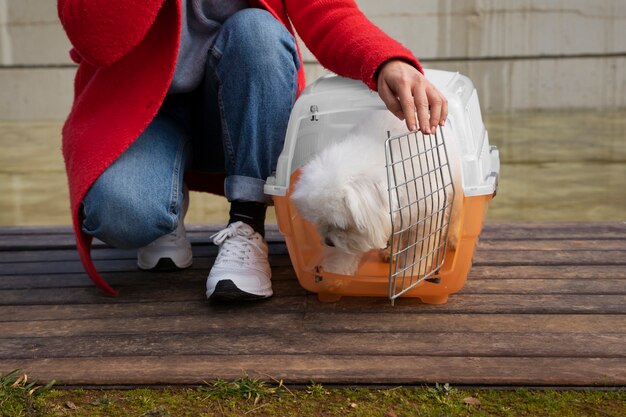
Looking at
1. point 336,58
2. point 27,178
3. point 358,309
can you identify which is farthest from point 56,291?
point 27,178

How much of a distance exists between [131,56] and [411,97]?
60cm

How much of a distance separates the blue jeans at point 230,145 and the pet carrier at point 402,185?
11cm

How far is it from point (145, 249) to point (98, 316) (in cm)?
29

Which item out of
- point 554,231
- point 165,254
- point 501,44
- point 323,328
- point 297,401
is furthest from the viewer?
point 501,44

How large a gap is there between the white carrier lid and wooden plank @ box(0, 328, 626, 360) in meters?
0.25

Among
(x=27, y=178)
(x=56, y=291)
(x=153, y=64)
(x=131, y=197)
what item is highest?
(x=153, y=64)

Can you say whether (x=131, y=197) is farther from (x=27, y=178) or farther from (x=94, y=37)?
(x=27, y=178)

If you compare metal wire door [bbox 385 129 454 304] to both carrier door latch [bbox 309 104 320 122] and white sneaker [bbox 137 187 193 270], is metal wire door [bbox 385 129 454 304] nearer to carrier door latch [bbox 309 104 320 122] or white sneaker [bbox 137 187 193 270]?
carrier door latch [bbox 309 104 320 122]

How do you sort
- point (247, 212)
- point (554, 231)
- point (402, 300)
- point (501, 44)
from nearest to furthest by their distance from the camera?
point (402, 300) < point (247, 212) < point (554, 231) < point (501, 44)

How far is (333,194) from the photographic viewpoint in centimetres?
121

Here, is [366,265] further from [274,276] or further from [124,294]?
[124,294]

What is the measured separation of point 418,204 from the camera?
50.4 inches

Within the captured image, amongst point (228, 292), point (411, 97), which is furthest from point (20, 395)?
point (411, 97)

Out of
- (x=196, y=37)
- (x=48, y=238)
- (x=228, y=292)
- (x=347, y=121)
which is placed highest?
(x=196, y=37)
